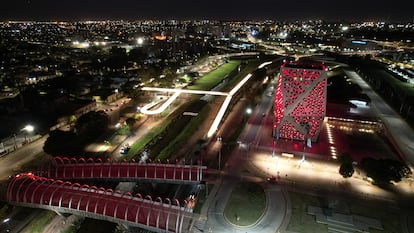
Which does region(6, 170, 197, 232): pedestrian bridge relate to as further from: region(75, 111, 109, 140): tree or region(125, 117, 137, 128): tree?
region(125, 117, 137, 128): tree

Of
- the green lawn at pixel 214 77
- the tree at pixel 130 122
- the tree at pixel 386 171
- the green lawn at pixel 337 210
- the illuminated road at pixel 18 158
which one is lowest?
the green lawn at pixel 337 210

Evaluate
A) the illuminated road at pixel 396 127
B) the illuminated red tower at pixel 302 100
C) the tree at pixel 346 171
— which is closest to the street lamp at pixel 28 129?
the illuminated red tower at pixel 302 100

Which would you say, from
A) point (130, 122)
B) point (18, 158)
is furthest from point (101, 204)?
point (130, 122)

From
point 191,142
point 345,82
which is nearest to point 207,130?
point 191,142

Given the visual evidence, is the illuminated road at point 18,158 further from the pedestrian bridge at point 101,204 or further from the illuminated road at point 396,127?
the illuminated road at point 396,127

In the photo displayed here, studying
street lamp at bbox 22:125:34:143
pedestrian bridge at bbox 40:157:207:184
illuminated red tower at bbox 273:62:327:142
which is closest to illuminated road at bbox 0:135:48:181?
street lamp at bbox 22:125:34:143

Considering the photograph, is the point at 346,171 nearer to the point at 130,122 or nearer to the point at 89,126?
the point at 130,122
